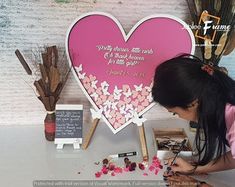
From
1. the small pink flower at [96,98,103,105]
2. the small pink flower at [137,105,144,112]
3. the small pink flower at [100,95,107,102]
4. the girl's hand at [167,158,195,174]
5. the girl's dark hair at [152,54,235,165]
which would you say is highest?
the girl's dark hair at [152,54,235,165]

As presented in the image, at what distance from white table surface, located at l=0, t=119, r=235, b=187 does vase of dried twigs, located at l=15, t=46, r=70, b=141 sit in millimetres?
77

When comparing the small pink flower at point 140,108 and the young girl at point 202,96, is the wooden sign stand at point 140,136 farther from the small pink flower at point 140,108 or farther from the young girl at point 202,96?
the young girl at point 202,96

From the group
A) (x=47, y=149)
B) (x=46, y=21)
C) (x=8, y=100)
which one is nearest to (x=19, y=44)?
(x=46, y=21)

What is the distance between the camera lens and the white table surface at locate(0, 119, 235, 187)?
1.07 meters

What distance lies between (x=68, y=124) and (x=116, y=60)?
28 cm

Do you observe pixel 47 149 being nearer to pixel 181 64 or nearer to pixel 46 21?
pixel 46 21

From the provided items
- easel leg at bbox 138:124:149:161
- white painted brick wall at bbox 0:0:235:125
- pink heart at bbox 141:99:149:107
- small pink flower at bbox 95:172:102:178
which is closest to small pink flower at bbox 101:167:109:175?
small pink flower at bbox 95:172:102:178

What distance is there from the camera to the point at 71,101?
1.37 metres

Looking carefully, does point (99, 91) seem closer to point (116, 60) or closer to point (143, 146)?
point (116, 60)

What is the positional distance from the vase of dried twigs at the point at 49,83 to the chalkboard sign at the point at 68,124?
37 millimetres

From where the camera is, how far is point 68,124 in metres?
1.20

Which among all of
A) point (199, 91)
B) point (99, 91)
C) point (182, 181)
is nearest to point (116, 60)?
point (99, 91)

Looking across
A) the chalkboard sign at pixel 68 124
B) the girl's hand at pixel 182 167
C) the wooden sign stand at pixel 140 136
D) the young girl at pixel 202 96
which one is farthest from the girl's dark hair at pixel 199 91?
the chalkboard sign at pixel 68 124

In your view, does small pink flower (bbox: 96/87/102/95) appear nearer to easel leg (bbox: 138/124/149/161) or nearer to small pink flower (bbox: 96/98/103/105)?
small pink flower (bbox: 96/98/103/105)
